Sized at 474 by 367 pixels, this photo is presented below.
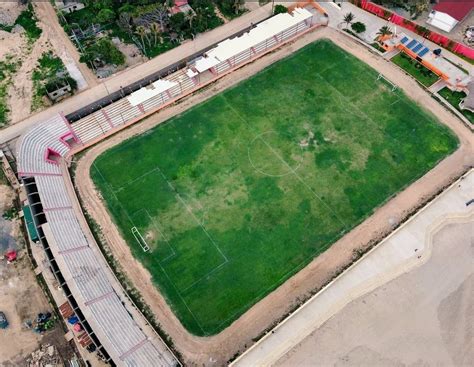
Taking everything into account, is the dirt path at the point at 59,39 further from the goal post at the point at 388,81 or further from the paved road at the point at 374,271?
the paved road at the point at 374,271

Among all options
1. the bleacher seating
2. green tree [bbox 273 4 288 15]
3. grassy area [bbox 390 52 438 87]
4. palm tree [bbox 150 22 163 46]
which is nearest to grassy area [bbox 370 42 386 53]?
grassy area [bbox 390 52 438 87]

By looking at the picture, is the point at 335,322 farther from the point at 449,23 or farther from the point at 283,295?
the point at 449,23

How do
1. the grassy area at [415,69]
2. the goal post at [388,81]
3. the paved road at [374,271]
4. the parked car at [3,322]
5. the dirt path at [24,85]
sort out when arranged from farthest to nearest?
the grassy area at [415,69]
the goal post at [388,81]
the dirt path at [24,85]
the parked car at [3,322]
the paved road at [374,271]

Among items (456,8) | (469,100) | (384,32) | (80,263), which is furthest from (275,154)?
(456,8)

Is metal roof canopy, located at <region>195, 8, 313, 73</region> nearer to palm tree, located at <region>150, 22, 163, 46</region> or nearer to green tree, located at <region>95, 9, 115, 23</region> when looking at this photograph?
palm tree, located at <region>150, 22, 163, 46</region>

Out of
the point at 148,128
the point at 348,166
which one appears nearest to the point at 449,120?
the point at 348,166

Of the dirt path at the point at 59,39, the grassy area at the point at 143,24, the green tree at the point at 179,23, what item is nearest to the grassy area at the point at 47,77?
the dirt path at the point at 59,39
